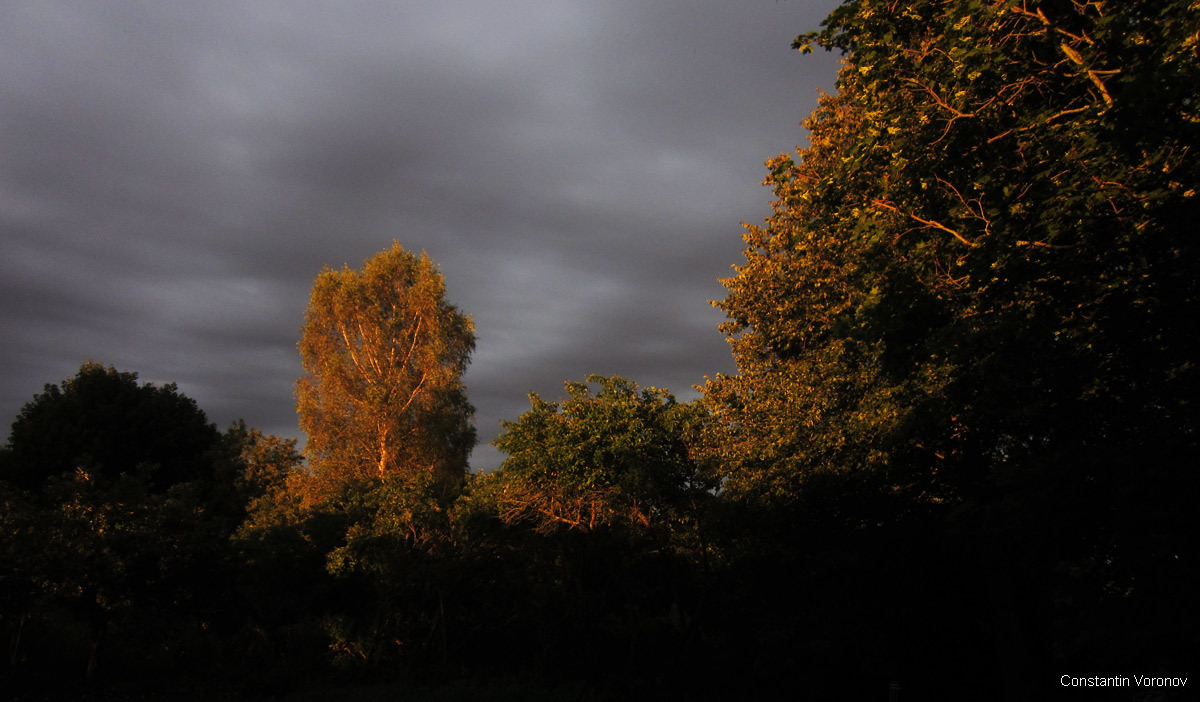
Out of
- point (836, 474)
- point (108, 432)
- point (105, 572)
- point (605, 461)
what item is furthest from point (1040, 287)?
point (108, 432)

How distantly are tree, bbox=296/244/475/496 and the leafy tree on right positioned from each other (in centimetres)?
1994

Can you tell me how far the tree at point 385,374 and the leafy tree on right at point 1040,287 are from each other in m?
19.9

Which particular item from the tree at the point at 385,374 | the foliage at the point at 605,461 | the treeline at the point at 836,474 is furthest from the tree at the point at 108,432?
the foliage at the point at 605,461

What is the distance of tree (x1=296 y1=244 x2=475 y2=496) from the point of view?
27.6 meters

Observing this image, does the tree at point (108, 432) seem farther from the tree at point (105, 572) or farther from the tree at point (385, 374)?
the tree at point (105, 572)

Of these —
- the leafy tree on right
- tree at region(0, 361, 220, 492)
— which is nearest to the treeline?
the leafy tree on right

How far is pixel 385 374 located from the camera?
96.2 feet

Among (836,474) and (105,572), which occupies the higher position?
(836,474)

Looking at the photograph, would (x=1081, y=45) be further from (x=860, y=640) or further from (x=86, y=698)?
(x=86, y=698)

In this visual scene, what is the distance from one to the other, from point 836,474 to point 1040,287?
6.94m

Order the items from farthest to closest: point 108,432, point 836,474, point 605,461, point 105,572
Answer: point 108,432 → point 605,461 → point 105,572 → point 836,474

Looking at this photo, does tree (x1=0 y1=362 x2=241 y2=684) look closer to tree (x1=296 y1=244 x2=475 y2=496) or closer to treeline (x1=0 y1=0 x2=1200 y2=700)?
treeline (x1=0 y1=0 x2=1200 y2=700)

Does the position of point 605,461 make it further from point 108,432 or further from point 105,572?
point 108,432

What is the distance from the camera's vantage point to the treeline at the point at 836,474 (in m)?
5.94
